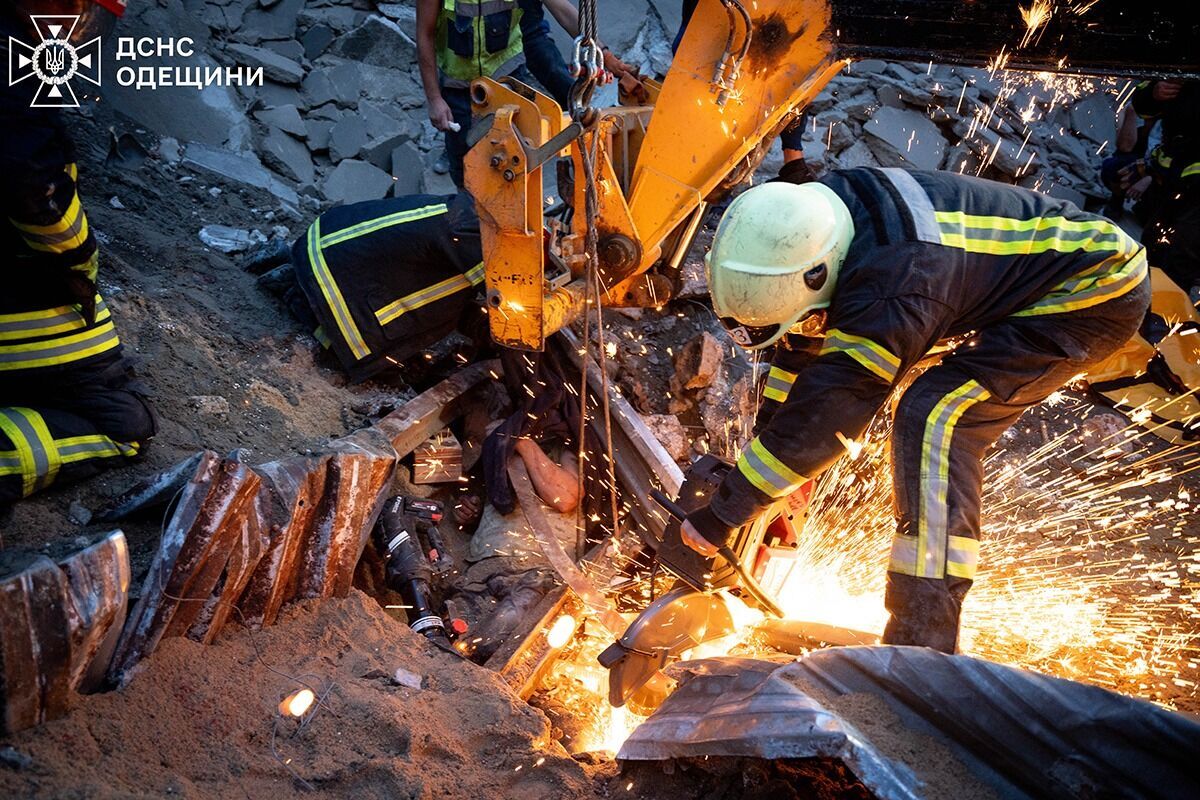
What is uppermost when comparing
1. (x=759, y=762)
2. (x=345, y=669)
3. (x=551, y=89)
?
(x=551, y=89)

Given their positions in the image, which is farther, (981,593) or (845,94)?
(845,94)

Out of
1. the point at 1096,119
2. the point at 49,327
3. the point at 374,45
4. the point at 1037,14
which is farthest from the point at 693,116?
the point at 1096,119

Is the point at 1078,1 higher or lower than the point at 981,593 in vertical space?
higher

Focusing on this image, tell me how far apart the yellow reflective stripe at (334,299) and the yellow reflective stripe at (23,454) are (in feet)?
5.28

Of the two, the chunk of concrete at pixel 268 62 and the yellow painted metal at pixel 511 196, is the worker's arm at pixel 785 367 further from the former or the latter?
the chunk of concrete at pixel 268 62

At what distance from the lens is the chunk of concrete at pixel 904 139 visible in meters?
7.98

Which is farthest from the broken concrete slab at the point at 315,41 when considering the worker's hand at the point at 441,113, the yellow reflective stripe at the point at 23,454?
the yellow reflective stripe at the point at 23,454

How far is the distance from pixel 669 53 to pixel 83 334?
5649mm

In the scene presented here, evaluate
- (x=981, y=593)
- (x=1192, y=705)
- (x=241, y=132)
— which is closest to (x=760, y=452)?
(x=981, y=593)

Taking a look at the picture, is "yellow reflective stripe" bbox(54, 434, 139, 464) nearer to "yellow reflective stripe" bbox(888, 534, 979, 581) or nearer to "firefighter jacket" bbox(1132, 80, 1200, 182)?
"yellow reflective stripe" bbox(888, 534, 979, 581)

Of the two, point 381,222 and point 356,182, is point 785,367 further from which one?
point 356,182

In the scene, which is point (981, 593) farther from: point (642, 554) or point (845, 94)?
point (845, 94)

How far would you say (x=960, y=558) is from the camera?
2.82m

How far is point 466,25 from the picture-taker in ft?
15.6
